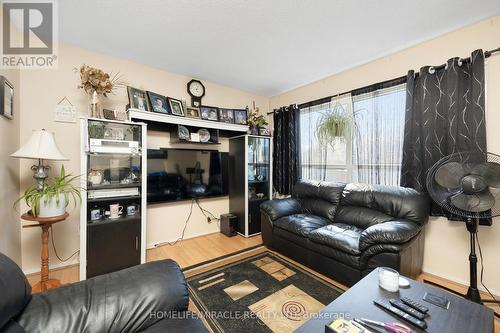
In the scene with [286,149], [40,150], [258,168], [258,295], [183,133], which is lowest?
[258,295]

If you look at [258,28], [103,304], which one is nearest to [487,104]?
[258,28]

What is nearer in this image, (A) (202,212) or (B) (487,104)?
(B) (487,104)

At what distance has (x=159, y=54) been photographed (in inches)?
98.4

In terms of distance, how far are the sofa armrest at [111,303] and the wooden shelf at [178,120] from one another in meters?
1.87

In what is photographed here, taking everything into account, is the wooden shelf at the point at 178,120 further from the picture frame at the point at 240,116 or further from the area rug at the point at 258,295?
the area rug at the point at 258,295

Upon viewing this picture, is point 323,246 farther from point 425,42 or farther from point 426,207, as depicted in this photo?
point 425,42

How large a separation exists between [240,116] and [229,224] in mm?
1742

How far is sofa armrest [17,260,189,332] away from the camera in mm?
870

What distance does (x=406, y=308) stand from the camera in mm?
1081

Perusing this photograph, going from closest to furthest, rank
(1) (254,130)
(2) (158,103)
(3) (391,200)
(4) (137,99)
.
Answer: (3) (391,200)
(4) (137,99)
(2) (158,103)
(1) (254,130)

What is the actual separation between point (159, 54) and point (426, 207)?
10.8 ft

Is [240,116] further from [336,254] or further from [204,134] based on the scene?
[336,254]

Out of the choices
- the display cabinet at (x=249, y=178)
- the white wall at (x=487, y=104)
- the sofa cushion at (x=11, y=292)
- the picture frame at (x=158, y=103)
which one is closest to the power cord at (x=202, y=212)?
the display cabinet at (x=249, y=178)

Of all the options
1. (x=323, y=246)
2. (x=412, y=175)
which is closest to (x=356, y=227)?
(x=323, y=246)
